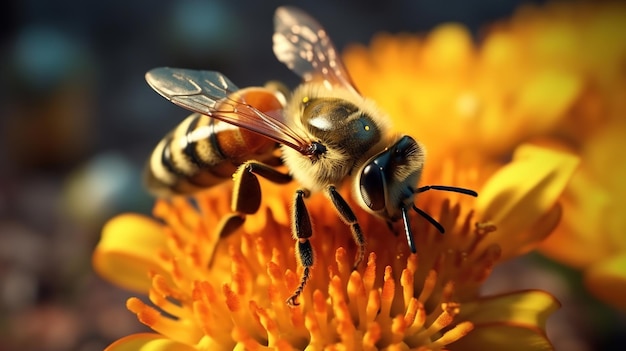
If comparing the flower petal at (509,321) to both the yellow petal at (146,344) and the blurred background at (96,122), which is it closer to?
the yellow petal at (146,344)

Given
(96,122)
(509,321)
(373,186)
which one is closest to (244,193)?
(373,186)

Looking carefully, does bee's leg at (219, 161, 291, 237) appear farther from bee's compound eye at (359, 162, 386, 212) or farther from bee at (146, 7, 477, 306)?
→ bee's compound eye at (359, 162, 386, 212)

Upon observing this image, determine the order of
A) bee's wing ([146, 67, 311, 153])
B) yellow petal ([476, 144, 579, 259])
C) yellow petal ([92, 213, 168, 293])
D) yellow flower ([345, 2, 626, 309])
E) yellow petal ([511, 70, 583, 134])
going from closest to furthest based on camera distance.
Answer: bee's wing ([146, 67, 311, 153]) → yellow petal ([476, 144, 579, 259]) → yellow petal ([92, 213, 168, 293]) → yellow flower ([345, 2, 626, 309]) → yellow petal ([511, 70, 583, 134])

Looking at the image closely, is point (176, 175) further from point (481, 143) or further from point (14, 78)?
point (14, 78)

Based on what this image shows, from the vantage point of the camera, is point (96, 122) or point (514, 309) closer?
point (514, 309)

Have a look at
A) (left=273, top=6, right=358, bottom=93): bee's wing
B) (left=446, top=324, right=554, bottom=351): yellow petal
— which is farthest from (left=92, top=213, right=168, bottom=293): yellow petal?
(left=446, top=324, right=554, bottom=351): yellow petal

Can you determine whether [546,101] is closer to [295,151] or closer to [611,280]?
[611,280]

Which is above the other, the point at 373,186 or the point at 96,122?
the point at 96,122

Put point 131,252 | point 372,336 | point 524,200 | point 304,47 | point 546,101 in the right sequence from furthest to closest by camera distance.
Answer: point 546,101
point 304,47
point 131,252
point 524,200
point 372,336
